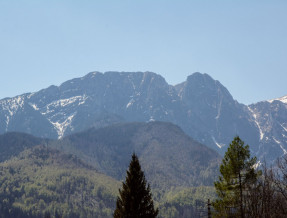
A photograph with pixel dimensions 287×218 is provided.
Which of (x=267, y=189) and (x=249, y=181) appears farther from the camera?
(x=249, y=181)

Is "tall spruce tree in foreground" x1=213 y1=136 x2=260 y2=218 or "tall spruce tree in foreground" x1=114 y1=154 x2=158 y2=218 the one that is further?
"tall spruce tree in foreground" x1=213 y1=136 x2=260 y2=218

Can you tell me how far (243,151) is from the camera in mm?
54688

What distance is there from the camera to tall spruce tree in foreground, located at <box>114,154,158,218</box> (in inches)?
1933

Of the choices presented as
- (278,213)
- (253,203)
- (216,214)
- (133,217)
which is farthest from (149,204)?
(278,213)

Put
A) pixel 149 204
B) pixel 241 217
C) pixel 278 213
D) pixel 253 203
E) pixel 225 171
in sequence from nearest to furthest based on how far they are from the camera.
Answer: pixel 278 213
pixel 253 203
pixel 241 217
pixel 149 204
pixel 225 171

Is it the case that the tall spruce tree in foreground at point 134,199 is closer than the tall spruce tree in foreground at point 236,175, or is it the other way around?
the tall spruce tree in foreground at point 134,199

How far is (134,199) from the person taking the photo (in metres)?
49.5

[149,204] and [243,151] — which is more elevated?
[243,151]

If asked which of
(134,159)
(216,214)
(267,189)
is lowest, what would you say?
(216,214)

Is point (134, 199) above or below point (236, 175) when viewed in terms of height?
below

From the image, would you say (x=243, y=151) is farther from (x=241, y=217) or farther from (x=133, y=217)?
(x=133, y=217)

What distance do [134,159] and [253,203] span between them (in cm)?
1521

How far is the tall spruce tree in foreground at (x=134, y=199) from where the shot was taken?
4909cm

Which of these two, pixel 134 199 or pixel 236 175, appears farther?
pixel 236 175
